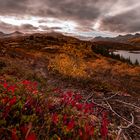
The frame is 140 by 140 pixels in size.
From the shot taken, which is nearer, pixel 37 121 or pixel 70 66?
pixel 37 121

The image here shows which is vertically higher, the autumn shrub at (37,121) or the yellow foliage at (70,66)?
the autumn shrub at (37,121)

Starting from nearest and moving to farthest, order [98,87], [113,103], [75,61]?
[113,103], [98,87], [75,61]

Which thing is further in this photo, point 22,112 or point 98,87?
point 98,87

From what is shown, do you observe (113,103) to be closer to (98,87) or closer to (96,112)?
(96,112)

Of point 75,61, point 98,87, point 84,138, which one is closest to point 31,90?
point 84,138

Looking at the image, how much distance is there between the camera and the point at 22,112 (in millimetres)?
6828

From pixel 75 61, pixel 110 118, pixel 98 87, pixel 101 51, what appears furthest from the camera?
pixel 101 51

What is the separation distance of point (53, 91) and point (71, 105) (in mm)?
3430

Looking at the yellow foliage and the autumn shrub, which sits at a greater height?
the autumn shrub

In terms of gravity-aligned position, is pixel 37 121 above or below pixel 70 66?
above

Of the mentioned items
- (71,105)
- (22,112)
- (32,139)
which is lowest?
(71,105)

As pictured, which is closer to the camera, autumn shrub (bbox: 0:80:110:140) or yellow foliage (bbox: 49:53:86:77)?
autumn shrub (bbox: 0:80:110:140)

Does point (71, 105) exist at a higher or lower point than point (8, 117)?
lower

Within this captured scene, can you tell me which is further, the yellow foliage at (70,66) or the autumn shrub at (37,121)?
the yellow foliage at (70,66)
